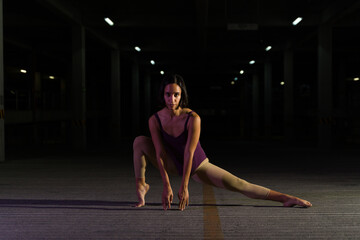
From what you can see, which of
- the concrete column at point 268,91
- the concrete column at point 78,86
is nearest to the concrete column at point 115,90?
the concrete column at point 78,86

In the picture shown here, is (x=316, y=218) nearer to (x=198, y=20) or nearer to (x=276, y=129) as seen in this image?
(x=198, y=20)

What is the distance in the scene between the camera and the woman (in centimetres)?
430

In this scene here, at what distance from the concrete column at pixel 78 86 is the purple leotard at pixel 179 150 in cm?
1378

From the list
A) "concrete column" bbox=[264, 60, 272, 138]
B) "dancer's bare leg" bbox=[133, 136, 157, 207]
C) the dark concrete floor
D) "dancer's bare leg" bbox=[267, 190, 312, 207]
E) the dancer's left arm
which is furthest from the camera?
"concrete column" bbox=[264, 60, 272, 138]

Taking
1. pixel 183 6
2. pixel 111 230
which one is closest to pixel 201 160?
pixel 111 230

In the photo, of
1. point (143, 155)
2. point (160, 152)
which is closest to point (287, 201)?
point (160, 152)

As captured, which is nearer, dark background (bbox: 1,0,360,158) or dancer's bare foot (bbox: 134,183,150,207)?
dancer's bare foot (bbox: 134,183,150,207)

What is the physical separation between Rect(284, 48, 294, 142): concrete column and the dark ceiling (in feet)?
2.74

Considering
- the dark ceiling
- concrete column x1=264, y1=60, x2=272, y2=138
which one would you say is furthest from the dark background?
concrete column x1=264, y1=60, x2=272, y2=138

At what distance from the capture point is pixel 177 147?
4.46 m

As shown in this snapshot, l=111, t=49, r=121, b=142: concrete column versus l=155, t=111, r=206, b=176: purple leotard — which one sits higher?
l=111, t=49, r=121, b=142: concrete column

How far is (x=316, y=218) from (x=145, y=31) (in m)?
17.4

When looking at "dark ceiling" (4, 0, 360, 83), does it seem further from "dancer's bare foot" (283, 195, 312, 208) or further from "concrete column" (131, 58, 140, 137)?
"dancer's bare foot" (283, 195, 312, 208)

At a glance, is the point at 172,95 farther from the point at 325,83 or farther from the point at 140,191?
the point at 325,83
